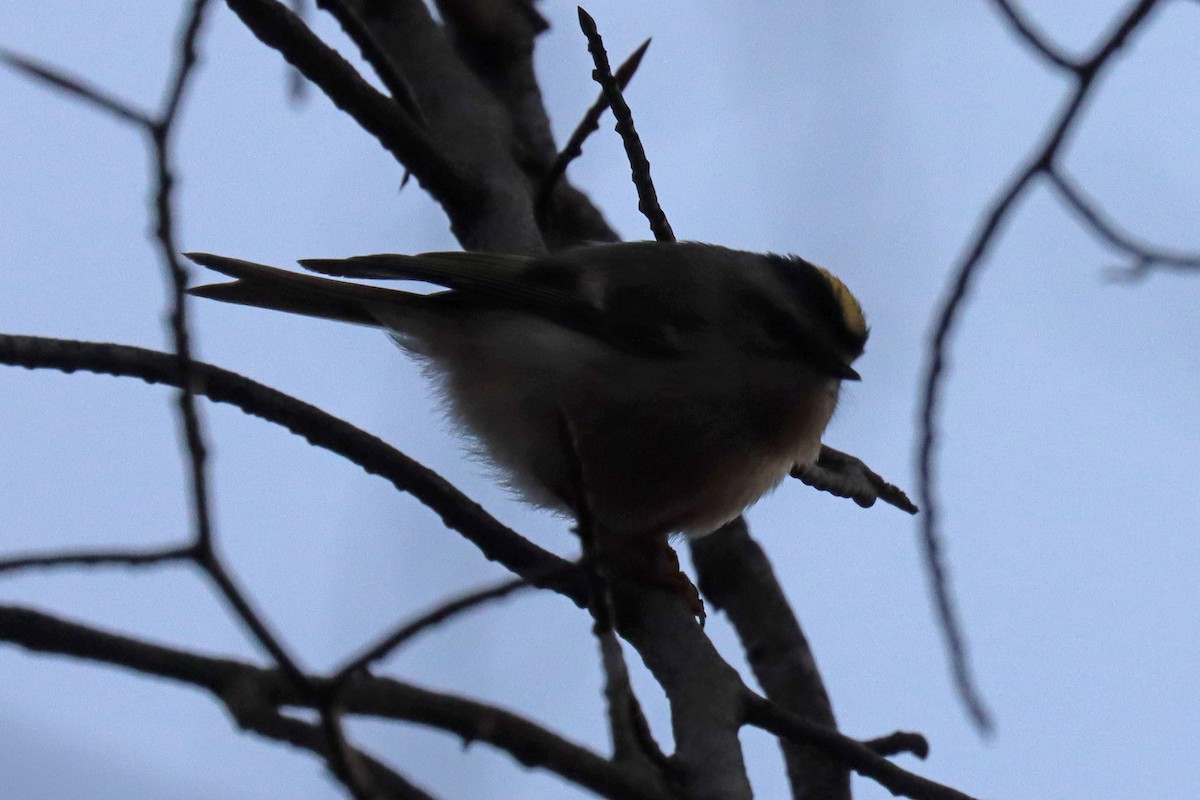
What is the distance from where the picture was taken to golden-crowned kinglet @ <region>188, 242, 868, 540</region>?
304 centimetres

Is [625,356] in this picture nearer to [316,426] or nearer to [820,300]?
[820,300]

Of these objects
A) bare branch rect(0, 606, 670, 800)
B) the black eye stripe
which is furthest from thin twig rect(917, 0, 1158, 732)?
the black eye stripe

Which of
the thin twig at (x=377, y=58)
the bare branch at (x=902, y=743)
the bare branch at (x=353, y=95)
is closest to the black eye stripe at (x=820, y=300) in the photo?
the bare branch at (x=353, y=95)

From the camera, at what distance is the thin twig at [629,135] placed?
273 centimetres

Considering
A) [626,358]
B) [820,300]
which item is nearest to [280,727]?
[626,358]

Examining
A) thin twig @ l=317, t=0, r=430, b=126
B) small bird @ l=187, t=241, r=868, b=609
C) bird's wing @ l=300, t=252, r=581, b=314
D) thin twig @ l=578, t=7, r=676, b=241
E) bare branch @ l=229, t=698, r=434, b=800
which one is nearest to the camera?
bare branch @ l=229, t=698, r=434, b=800

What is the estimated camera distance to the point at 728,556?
3.41 metres

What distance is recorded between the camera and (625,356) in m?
3.15

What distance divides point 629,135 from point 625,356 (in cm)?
56

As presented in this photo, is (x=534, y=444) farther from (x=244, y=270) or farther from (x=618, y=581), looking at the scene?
(x=244, y=270)

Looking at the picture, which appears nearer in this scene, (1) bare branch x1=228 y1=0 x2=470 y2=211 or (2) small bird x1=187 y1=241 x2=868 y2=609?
(2) small bird x1=187 y1=241 x2=868 y2=609

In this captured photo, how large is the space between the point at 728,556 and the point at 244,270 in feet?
4.69

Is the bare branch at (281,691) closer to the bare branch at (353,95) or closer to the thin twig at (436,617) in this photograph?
the thin twig at (436,617)

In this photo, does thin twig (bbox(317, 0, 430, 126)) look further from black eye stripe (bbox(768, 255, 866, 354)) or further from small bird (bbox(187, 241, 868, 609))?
black eye stripe (bbox(768, 255, 866, 354))
